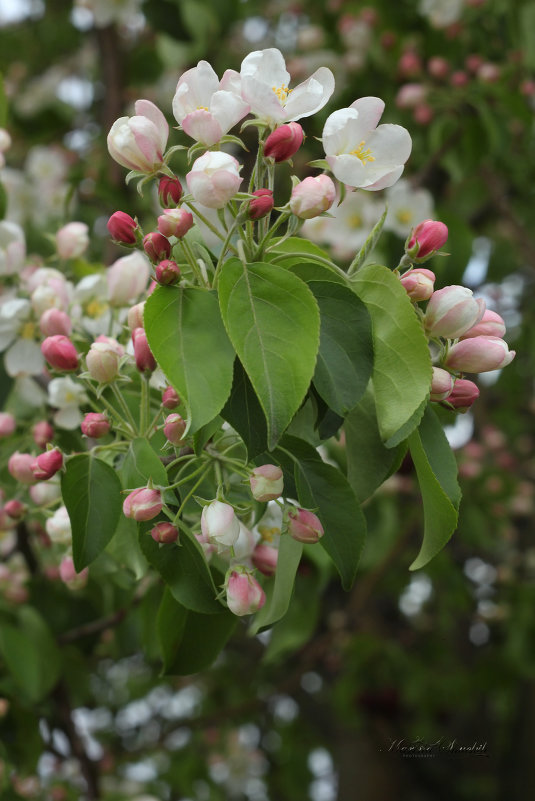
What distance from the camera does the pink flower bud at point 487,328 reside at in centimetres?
88

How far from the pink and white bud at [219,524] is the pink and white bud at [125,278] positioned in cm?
51

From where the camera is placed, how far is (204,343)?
2.58 feet

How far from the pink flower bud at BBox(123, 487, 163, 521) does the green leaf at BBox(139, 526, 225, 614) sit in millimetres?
60

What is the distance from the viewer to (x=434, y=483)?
79cm

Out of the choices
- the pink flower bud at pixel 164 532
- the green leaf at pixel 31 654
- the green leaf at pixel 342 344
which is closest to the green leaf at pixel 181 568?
the pink flower bud at pixel 164 532

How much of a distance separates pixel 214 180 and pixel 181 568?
1.26 ft

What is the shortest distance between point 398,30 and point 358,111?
2200mm

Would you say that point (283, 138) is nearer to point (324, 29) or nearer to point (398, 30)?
point (398, 30)

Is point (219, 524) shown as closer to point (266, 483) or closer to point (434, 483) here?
point (266, 483)

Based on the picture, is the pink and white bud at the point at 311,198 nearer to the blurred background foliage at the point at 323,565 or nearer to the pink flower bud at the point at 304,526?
the pink flower bud at the point at 304,526

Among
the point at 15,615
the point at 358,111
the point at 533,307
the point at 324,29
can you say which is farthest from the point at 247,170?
the point at 358,111

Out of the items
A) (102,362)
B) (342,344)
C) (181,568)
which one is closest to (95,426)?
(102,362)

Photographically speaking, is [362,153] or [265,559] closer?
[362,153]

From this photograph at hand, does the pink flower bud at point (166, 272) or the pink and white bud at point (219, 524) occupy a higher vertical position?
the pink flower bud at point (166, 272)
